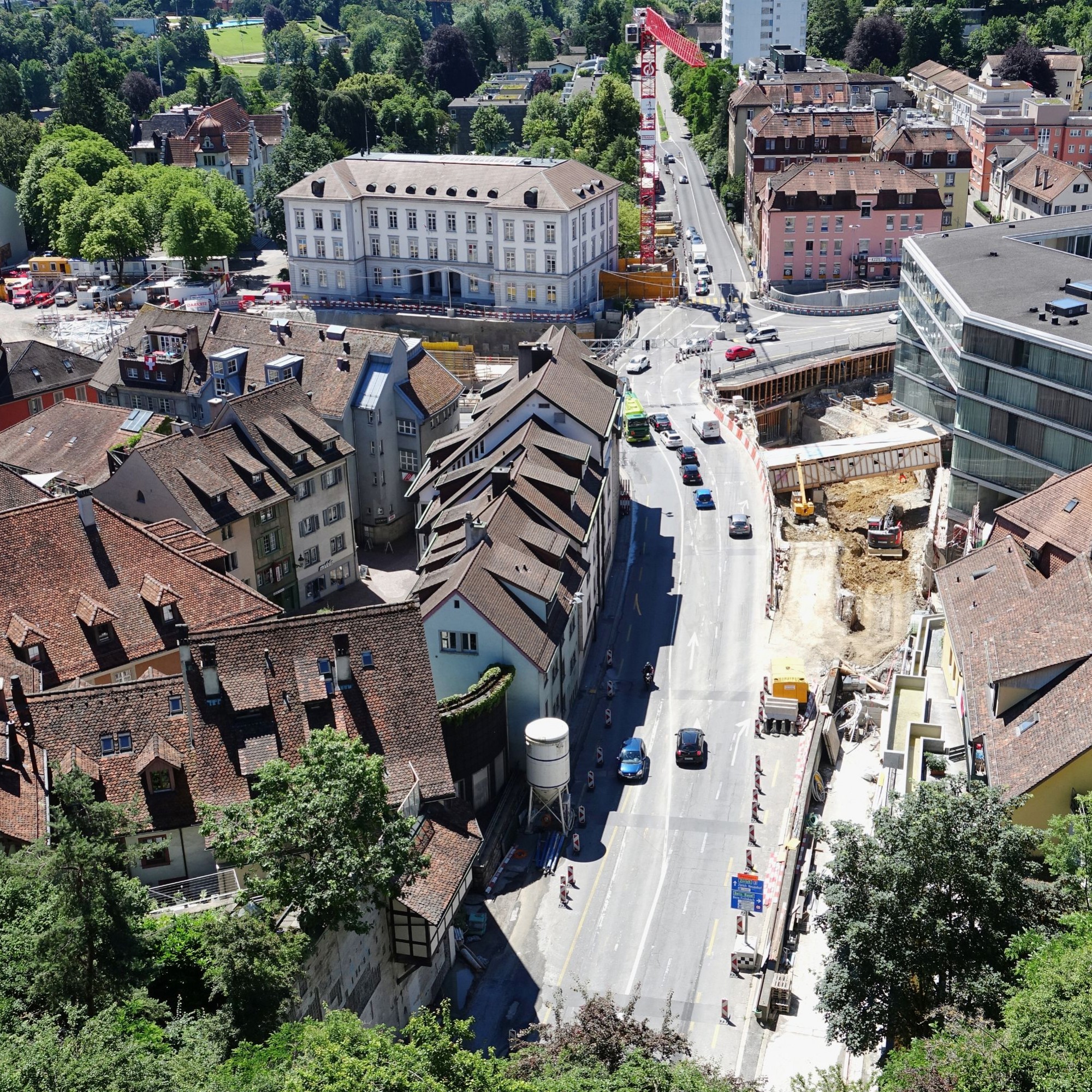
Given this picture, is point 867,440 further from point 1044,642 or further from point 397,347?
point 1044,642

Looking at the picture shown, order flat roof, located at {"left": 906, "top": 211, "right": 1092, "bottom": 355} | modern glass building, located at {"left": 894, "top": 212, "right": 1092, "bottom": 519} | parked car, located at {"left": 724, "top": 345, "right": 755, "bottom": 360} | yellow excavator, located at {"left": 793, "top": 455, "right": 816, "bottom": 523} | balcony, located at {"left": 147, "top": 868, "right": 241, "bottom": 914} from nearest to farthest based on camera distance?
balcony, located at {"left": 147, "top": 868, "right": 241, "bottom": 914} < modern glass building, located at {"left": 894, "top": 212, "right": 1092, "bottom": 519} < flat roof, located at {"left": 906, "top": 211, "right": 1092, "bottom": 355} < yellow excavator, located at {"left": 793, "top": 455, "right": 816, "bottom": 523} < parked car, located at {"left": 724, "top": 345, "right": 755, "bottom": 360}

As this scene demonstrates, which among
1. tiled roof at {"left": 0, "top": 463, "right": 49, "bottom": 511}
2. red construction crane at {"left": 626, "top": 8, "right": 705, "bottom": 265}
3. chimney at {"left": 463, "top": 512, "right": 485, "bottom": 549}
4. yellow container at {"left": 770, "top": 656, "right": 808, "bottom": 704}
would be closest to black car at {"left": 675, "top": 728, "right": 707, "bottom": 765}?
yellow container at {"left": 770, "top": 656, "right": 808, "bottom": 704}

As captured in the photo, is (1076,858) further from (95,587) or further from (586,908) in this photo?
(95,587)

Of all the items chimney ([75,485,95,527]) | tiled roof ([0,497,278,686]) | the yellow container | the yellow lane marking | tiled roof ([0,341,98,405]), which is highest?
chimney ([75,485,95,527])

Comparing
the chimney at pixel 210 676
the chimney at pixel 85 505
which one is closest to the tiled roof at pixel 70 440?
the chimney at pixel 85 505

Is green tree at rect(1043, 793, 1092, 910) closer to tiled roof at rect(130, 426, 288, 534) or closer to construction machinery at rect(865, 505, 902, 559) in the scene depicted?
tiled roof at rect(130, 426, 288, 534)

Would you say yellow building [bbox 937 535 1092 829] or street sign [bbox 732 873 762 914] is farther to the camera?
street sign [bbox 732 873 762 914]

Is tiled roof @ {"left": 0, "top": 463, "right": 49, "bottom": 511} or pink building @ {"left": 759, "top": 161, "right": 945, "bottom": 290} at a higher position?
tiled roof @ {"left": 0, "top": 463, "right": 49, "bottom": 511}
